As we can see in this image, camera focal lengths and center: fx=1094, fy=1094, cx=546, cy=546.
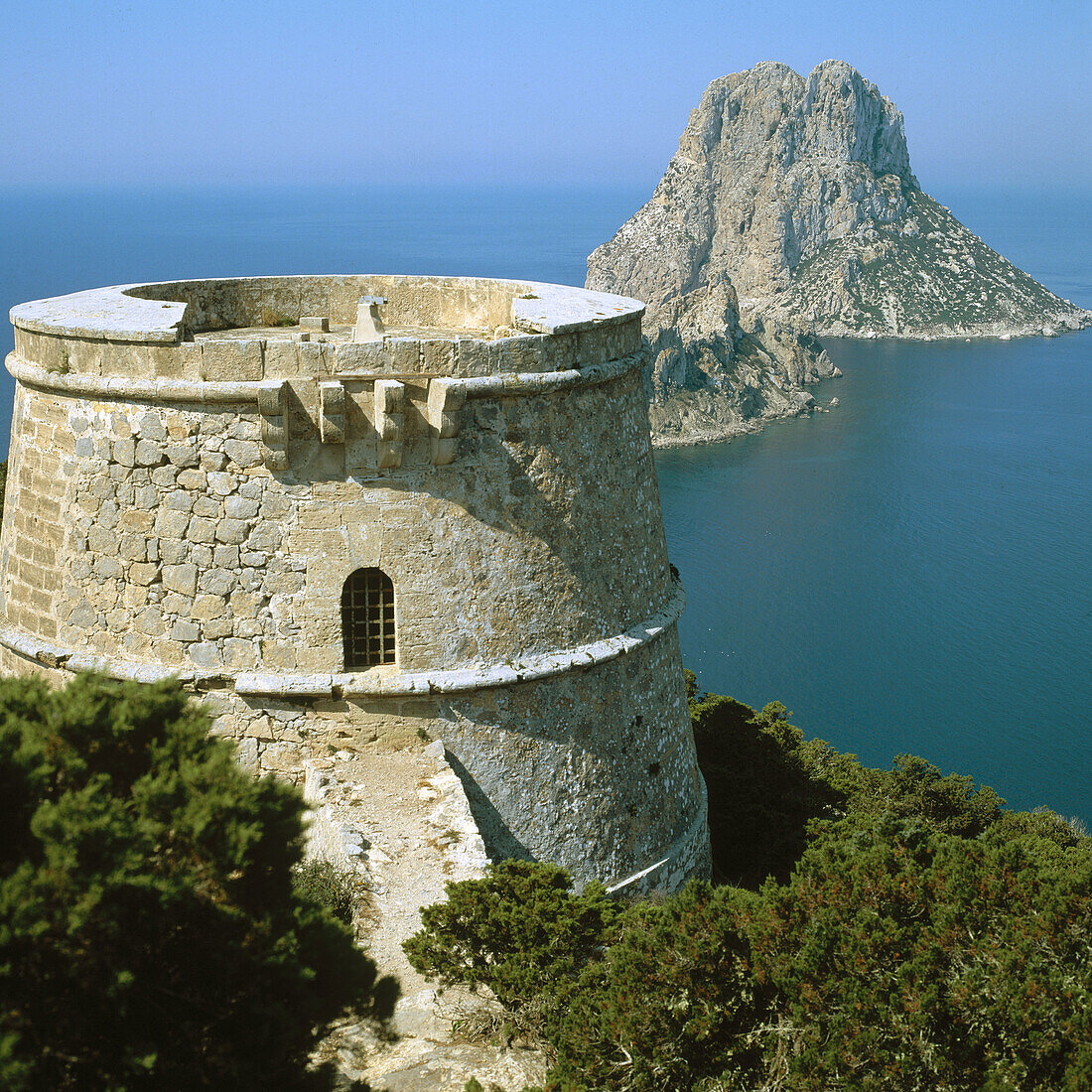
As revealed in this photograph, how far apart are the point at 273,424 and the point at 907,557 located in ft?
180

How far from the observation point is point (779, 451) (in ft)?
271

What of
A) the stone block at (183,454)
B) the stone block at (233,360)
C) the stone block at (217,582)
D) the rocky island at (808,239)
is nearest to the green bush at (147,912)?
the stone block at (217,582)

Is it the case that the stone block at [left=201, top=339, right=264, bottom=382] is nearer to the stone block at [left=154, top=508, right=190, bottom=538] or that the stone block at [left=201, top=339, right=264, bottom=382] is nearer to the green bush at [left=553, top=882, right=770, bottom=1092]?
the stone block at [left=154, top=508, right=190, bottom=538]

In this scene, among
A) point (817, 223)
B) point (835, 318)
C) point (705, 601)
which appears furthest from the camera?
point (817, 223)

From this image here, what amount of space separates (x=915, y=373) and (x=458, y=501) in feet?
351

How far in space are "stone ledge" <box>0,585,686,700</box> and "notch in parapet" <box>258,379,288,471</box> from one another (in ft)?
5.04

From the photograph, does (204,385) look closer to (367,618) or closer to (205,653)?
(205,653)

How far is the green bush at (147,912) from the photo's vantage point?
3.52 metres

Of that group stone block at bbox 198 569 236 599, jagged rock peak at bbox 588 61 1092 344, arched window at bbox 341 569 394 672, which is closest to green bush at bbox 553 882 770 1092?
arched window at bbox 341 569 394 672

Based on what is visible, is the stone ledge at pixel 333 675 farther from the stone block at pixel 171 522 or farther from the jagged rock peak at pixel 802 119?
the jagged rock peak at pixel 802 119

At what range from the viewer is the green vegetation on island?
17.9 feet

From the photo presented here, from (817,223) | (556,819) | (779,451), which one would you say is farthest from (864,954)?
A: (817,223)

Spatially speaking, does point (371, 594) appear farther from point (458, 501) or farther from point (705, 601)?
point (705, 601)

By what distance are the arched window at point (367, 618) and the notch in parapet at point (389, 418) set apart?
87 centimetres
